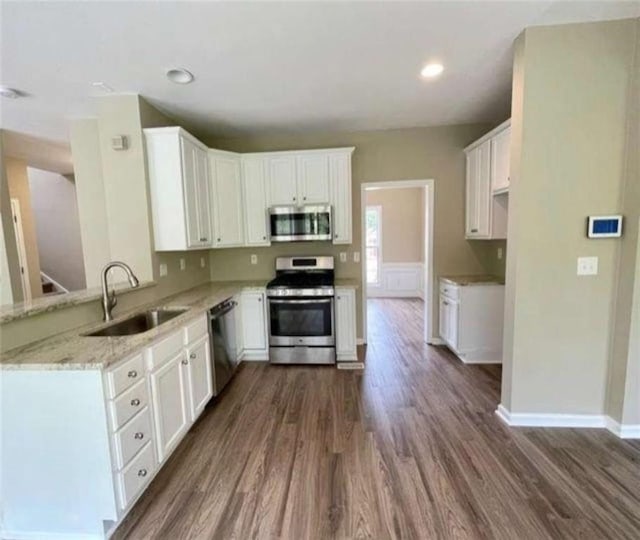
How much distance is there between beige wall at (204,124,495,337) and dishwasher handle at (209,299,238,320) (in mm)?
1307

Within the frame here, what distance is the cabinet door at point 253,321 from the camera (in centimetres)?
358

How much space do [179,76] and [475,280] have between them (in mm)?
3591

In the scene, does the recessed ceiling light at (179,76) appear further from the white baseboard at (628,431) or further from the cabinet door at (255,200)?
the white baseboard at (628,431)

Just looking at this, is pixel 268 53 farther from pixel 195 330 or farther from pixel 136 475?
pixel 136 475

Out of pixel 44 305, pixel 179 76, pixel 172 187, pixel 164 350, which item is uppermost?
pixel 179 76

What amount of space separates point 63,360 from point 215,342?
1341 millimetres

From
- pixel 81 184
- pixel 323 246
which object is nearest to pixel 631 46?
pixel 323 246

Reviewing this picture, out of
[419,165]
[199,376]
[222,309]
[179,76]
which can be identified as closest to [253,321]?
[222,309]

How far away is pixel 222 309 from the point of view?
9.69 feet

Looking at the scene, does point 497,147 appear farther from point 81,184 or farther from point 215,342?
point 81,184

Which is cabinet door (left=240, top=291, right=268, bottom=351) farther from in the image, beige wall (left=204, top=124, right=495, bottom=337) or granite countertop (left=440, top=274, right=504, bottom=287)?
granite countertop (left=440, top=274, right=504, bottom=287)

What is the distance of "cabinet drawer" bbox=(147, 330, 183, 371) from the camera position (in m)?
1.80

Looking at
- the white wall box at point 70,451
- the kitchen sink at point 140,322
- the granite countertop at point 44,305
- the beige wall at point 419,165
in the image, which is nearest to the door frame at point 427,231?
the beige wall at point 419,165

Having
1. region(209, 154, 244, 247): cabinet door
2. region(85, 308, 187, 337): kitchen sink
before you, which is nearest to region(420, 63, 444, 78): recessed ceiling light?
region(209, 154, 244, 247): cabinet door
